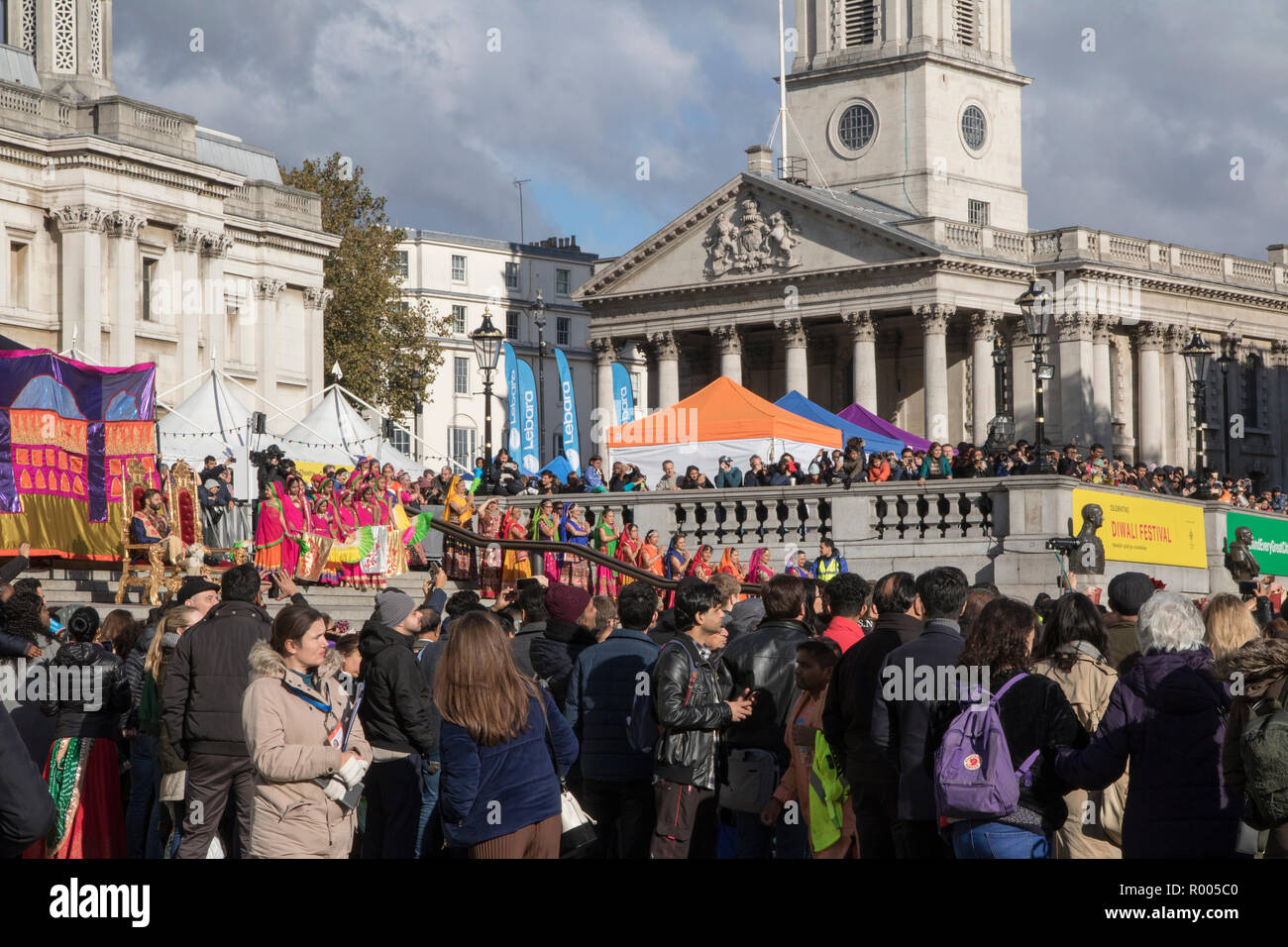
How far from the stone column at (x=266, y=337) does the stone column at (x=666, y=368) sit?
21.9 metres

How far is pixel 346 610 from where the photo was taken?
77.9 ft

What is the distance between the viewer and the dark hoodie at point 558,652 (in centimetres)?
1148

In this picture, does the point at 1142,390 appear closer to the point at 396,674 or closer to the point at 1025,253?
the point at 1025,253

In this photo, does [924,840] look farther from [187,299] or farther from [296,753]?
[187,299]

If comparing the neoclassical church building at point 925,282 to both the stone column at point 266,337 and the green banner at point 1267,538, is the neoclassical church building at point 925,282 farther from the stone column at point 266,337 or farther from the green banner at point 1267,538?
the green banner at point 1267,538

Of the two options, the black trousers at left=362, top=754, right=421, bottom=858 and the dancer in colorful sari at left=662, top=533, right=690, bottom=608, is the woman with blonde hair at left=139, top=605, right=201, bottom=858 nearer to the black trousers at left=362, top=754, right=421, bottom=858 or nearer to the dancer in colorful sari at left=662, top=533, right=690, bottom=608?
the black trousers at left=362, top=754, right=421, bottom=858

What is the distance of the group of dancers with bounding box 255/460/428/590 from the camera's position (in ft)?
81.5

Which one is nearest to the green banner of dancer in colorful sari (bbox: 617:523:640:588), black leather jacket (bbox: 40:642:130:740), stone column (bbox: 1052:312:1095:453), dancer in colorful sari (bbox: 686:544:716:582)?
dancer in colorful sari (bbox: 686:544:716:582)

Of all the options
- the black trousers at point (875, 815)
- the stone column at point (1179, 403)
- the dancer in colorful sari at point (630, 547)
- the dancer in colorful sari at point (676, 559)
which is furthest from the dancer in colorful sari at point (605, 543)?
the stone column at point (1179, 403)

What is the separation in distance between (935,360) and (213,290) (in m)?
27.4

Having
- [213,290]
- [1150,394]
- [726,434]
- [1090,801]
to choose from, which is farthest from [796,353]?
[1090,801]

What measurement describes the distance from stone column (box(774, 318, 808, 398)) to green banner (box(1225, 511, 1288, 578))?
3555 centimetres

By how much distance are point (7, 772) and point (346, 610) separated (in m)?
18.0
